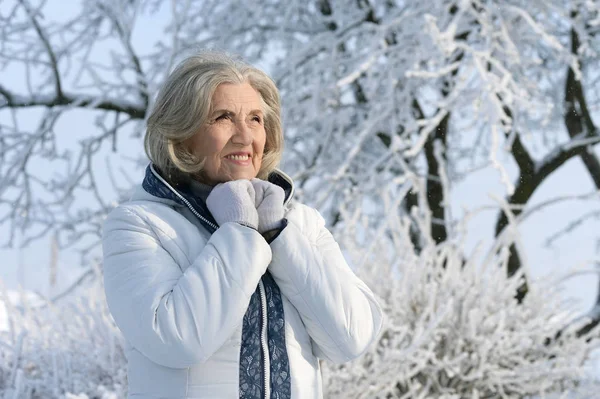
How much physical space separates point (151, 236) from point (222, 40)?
480cm

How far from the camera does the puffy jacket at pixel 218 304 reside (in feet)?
4.35

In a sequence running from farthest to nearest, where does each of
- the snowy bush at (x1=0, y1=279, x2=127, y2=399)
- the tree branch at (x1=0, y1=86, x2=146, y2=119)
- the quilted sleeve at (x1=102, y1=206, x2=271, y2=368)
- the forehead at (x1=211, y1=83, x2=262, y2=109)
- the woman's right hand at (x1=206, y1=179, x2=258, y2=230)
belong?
the tree branch at (x1=0, y1=86, x2=146, y2=119) → the snowy bush at (x1=0, y1=279, x2=127, y2=399) → the forehead at (x1=211, y1=83, x2=262, y2=109) → the woman's right hand at (x1=206, y1=179, x2=258, y2=230) → the quilted sleeve at (x1=102, y1=206, x2=271, y2=368)

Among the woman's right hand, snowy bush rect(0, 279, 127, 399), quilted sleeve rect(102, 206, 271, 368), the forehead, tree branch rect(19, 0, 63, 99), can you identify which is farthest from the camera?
tree branch rect(19, 0, 63, 99)

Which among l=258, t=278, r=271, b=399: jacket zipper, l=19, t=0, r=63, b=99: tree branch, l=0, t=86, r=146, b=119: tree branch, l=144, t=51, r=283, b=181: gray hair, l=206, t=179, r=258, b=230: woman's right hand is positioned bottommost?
l=258, t=278, r=271, b=399: jacket zipper

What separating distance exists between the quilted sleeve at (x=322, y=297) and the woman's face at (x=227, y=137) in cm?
16

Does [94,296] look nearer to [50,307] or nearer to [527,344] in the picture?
[50,307]

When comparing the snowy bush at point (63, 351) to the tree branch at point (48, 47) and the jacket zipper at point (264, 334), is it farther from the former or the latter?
the tree branch at point (48, 47)

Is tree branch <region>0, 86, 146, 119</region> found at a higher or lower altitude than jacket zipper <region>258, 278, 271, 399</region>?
higher

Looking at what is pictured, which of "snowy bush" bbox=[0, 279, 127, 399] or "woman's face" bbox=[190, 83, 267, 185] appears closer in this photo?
"woman's face" bbox=[190, 83, 267, 185]

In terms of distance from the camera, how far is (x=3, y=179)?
5906mm

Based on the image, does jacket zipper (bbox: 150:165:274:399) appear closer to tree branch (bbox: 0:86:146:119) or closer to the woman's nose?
the woman's nose

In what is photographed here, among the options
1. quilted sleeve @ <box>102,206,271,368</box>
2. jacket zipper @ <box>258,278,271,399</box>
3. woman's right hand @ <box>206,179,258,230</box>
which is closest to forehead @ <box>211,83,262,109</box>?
woman's right hand @ <box>206,179,258,230</box>

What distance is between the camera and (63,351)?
10.7 ft

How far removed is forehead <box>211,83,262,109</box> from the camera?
4.97ft
